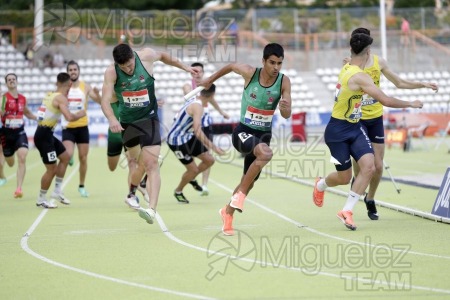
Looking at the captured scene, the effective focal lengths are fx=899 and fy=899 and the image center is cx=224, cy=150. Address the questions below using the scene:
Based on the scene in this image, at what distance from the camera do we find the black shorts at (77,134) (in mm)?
15008

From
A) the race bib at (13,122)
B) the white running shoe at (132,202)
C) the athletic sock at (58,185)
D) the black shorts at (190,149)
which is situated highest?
the race bib at (13,122)

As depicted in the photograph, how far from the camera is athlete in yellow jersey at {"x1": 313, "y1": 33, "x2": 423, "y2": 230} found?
32.7 feet

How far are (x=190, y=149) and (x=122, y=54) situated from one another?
13.4 ft

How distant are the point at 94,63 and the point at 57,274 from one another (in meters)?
34.0

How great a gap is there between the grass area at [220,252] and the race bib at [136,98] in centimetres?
148

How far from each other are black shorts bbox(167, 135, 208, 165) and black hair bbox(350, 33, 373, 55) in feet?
15.2

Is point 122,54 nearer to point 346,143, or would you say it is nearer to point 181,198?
point 346,143

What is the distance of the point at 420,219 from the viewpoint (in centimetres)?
1086

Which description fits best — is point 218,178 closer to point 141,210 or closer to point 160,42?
point 141,210

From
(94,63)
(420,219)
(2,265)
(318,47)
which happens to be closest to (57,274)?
(2,265)

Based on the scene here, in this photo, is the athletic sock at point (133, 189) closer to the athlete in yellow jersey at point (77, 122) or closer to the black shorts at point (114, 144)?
the black shorts at point (114, 144)

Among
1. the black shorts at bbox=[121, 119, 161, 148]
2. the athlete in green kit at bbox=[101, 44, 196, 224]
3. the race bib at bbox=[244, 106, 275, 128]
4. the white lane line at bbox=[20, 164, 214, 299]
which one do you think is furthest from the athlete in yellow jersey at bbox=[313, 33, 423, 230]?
the white lane line at bbox=[20, 164, 214, 299]

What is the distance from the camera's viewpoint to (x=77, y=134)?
15086mm

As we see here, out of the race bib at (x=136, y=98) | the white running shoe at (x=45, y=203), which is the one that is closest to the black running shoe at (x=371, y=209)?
the race bib at (x=136, y=98)
